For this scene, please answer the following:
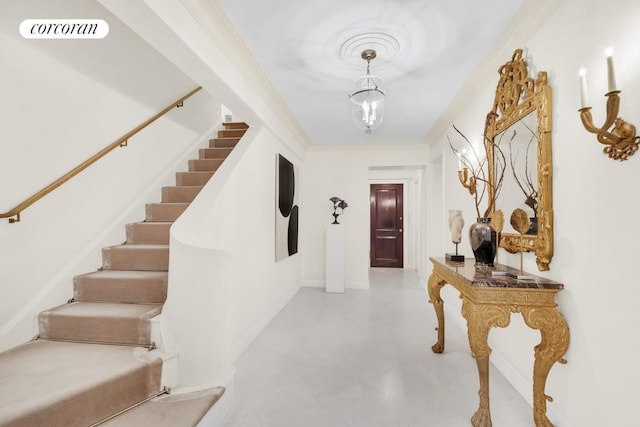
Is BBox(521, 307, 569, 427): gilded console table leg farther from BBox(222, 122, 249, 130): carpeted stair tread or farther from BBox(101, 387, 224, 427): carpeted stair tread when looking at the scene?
BBox(222, 122, 249, 130): carpeted stair tread

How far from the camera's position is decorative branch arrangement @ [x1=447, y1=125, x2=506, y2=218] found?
2.46 metres

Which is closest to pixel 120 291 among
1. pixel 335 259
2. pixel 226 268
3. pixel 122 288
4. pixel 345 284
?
pixel 122 288

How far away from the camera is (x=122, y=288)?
2.35 m

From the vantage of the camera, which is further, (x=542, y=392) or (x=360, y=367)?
(x=360, y=367)

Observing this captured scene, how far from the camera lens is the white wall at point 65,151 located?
1.97 metres

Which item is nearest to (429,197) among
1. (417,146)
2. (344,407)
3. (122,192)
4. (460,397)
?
(417,146)

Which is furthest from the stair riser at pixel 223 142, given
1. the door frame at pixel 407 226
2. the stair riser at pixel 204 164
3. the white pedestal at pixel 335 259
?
the door frame at pixel 407 226

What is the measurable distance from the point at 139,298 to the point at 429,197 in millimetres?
4530

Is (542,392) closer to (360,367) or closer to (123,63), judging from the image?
(360,367)

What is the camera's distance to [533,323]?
5.63 feet

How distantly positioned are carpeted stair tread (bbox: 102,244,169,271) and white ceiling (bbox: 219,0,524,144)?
1871 mm

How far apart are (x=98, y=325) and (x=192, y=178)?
2.07 metres

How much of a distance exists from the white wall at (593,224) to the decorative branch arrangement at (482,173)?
65 centimetres

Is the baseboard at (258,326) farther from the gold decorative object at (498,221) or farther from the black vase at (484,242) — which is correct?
the gold decorative object at (498,221)
